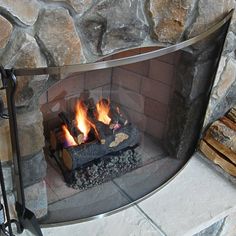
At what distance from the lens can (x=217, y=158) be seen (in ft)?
5.21

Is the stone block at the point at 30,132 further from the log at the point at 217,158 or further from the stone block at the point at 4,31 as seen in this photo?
the log at the point at 217,158

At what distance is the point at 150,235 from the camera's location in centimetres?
130

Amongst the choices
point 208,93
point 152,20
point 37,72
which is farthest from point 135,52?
point 208,93

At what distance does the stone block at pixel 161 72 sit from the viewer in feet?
4.25

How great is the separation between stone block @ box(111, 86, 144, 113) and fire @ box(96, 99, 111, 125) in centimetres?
4

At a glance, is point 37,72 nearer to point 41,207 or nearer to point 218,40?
point 41,207

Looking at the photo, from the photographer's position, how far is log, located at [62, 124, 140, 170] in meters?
1.34

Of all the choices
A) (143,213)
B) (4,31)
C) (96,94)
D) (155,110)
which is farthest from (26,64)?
(143,213)

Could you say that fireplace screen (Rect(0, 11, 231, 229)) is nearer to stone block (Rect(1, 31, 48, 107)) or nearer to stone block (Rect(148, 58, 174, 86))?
stone block (Rect(148, 58, 174, 86))

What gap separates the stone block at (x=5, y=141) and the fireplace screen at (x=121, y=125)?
0.09 m

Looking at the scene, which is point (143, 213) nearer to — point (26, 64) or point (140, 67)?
point (140, 67)

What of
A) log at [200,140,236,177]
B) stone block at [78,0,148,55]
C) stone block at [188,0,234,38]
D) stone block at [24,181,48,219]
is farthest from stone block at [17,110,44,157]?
log at [200,140,236,177]

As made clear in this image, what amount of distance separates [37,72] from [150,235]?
0.68 meters

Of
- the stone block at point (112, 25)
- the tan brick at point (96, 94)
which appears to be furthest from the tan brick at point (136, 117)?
the stone block at point (112, 25)
